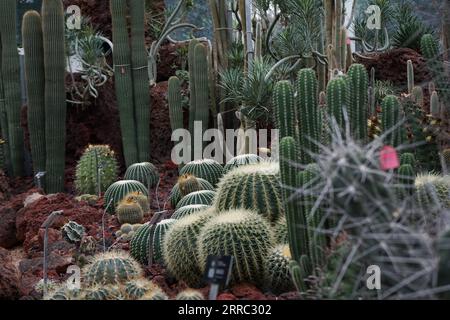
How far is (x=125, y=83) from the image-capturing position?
353 inches

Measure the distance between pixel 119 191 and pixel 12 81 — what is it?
296cm

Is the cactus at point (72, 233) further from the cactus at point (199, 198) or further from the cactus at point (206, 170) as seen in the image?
the cactus at point (206, 170)

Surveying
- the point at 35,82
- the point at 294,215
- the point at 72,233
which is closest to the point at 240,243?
the point at 294,215

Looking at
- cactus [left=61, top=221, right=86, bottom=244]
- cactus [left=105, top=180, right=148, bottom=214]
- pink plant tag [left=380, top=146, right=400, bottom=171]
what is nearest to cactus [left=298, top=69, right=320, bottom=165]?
pink plant tag [left=380, top=146, right=400, bottom=171]

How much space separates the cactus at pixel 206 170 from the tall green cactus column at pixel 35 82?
2.36 meters

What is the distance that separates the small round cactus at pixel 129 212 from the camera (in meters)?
6.55

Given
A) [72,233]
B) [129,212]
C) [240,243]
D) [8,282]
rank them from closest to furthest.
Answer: [240,243] < [8,282] < [72,233] < [129,212]

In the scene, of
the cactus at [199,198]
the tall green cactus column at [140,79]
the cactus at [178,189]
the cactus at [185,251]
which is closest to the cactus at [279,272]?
the cactus at [185,251]

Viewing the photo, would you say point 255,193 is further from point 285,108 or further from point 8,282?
point 8,282

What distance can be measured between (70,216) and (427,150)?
305 centimetres

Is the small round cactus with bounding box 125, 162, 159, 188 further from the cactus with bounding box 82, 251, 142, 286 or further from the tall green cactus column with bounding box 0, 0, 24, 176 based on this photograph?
A: the cactus with bounding box 82, 251, 142, 286

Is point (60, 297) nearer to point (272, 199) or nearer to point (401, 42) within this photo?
point (272, 199)

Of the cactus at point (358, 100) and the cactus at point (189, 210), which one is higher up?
the cactus at point (358, 100)

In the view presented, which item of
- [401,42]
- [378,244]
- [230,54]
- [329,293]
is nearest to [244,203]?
[329,293]
